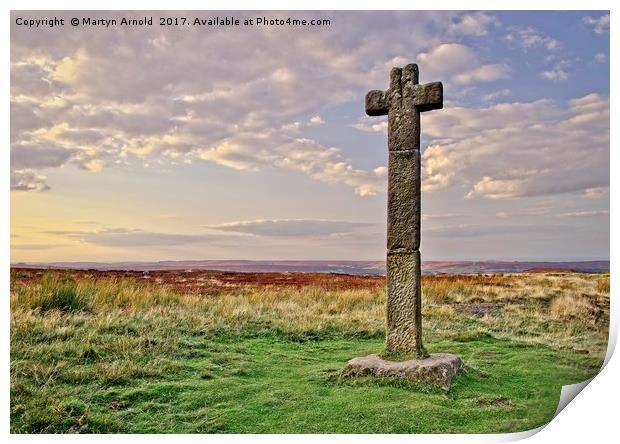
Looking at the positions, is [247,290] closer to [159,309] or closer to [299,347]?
[159,309]

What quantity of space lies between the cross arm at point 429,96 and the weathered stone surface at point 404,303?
70.0 inches

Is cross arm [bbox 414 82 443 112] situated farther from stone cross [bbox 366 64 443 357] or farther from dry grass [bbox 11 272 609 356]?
dry grass [bbox 11 272 609 356]

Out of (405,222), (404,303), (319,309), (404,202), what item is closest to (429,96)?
(404,202)

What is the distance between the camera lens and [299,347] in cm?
981

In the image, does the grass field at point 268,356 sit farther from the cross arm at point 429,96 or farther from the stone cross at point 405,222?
the cross arm at point 429,96

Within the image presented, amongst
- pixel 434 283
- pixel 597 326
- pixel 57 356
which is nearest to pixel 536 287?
pixel 434 283

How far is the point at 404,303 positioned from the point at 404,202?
3.97 ft

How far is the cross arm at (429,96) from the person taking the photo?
7.55 meters

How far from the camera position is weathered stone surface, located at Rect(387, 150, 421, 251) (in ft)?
24.5

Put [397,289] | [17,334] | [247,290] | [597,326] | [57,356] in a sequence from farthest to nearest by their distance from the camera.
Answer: [247,290] < [597,326] < [17,334] < [57,356] < [397,289]

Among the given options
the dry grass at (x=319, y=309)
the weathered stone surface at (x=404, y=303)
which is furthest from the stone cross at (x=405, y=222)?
the dry grass at (x=319, y=309)

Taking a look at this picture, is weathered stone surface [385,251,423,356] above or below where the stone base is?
above

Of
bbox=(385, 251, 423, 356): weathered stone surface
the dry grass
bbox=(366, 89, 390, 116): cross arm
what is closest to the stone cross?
bbox=(385, 251, 423, 356): weathered stone surface

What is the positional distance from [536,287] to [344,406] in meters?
10.2
